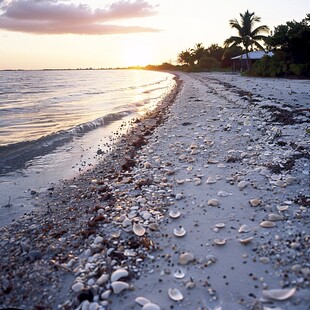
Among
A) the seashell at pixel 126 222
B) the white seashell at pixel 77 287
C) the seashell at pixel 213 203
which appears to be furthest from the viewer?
the seashell at pixel 213 203

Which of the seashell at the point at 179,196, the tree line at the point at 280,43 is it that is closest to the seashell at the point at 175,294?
the seashell at the point at 179,196

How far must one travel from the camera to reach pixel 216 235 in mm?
3859

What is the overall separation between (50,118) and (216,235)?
1551 cm

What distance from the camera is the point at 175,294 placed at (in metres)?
2.93

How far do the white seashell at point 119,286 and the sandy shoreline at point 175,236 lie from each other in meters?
0.01

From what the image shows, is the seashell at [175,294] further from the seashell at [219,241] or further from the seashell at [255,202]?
the seashell at [255,202]

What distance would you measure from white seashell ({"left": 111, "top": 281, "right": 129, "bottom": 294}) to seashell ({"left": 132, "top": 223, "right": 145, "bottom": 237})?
0.93 metres

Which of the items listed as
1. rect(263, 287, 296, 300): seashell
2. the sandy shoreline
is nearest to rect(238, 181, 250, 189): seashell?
the sandy shoreline

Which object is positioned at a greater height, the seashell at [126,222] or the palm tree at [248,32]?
the palm tree at [248,32]

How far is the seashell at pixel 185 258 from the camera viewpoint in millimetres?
3369

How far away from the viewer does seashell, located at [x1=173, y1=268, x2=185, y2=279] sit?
3159mm

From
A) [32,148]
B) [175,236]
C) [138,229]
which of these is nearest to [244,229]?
[175,236]

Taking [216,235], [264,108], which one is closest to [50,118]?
[264,108]

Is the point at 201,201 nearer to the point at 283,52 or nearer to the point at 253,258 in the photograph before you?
the point at 253,258
